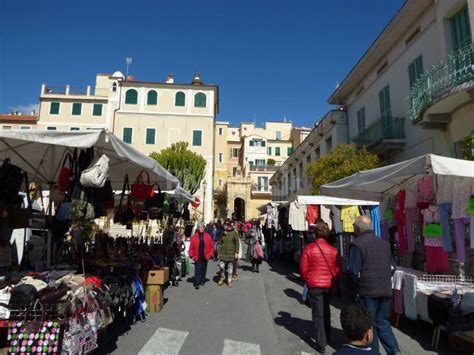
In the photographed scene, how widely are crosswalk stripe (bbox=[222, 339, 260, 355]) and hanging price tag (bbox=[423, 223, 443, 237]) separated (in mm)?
3664

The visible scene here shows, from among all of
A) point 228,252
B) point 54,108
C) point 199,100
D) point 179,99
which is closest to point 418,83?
point 228,252

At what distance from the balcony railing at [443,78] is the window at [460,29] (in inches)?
16.8

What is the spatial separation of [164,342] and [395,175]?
456 cm

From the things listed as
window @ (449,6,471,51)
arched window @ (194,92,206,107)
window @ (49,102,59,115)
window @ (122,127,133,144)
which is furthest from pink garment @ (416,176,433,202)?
window @ (49,102,59,115)

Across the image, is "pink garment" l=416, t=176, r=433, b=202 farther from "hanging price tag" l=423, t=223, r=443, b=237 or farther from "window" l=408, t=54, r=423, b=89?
"window" l=408, t=54, r=423, b=89

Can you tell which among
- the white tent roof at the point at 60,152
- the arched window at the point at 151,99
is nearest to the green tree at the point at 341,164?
the white tent roof at the point at 60,152

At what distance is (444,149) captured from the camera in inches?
428

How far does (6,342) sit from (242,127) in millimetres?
59976

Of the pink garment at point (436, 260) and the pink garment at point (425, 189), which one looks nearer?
the pink garment at point (436, 260)

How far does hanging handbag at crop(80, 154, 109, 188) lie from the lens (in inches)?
169

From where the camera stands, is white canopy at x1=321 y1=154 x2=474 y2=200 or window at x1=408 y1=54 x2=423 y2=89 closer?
white canopy at x1=321 y1=154 x2=474 y2=200

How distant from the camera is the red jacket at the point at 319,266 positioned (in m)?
4.93

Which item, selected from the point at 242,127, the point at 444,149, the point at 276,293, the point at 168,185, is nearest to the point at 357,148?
the point at 444,149

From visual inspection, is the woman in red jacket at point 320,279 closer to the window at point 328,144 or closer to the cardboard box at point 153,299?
the cardboard box at point 153,299
